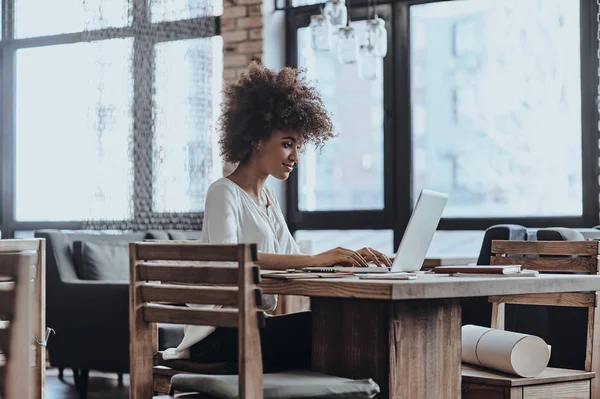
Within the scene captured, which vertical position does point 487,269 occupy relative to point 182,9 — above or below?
below

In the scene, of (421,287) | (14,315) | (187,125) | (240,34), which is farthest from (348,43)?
(14,315)

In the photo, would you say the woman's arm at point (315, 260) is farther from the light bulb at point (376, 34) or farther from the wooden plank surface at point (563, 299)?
the light bulb at point (376, 34)

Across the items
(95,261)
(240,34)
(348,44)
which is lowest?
(95,261)

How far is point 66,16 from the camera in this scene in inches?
276

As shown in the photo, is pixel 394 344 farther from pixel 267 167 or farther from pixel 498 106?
pixel 498 106

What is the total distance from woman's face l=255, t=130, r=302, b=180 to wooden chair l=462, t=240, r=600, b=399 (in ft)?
2.61

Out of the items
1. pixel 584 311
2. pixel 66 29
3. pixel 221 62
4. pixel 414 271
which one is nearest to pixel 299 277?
pixel 414 271

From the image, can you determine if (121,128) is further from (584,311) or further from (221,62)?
A: (584,311)

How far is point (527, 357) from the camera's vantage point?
8.51 feet

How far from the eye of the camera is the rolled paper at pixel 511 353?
2572 millimetres

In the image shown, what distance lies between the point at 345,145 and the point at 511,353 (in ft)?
12.2

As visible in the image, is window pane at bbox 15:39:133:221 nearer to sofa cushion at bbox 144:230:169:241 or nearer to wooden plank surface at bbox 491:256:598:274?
sofa cushion at bbox 144:230:169:241

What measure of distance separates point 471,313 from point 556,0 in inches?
93.4

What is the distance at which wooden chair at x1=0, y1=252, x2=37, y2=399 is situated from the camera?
136 cm
